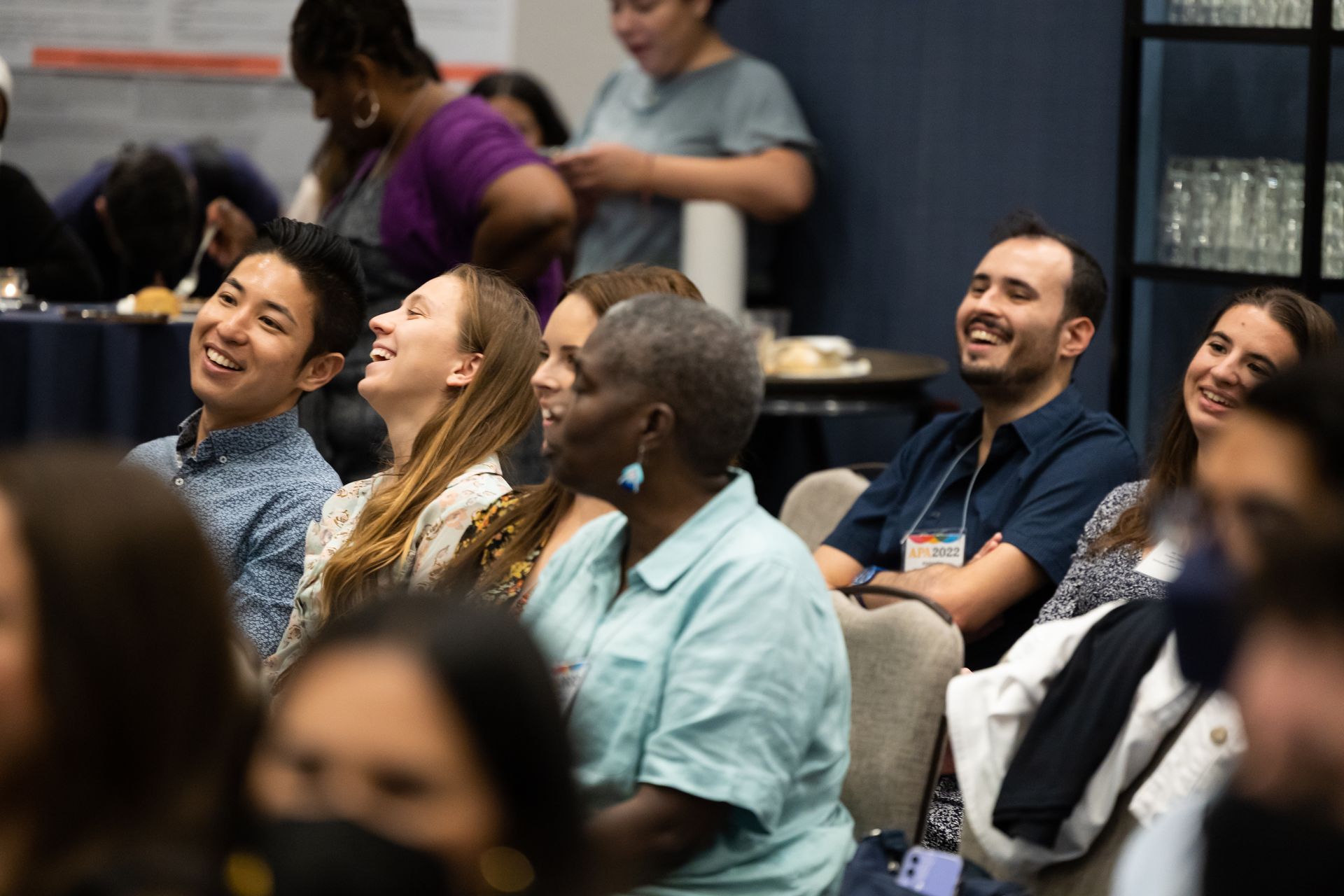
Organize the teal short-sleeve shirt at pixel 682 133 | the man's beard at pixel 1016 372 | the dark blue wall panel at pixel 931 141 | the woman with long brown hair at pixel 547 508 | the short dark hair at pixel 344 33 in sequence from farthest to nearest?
the teal short-sleeve shirt at pixel 682 133, the dark blue wall panel at pixel 931 141, the short dark hair at pixel 344 33, the man's beard at pixel 1016 372, the woman with long brown hair at pixel 547 508

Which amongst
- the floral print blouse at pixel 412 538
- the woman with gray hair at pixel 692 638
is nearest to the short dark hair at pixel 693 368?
the woman with gray hair at pixel 692 638

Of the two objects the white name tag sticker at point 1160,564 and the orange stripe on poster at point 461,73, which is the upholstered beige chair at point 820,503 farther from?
the orange stripe on poster at point 461,73

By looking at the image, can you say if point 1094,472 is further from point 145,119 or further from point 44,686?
point 145,119

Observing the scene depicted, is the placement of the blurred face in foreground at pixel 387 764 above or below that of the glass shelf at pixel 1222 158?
below

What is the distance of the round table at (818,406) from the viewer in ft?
14.7

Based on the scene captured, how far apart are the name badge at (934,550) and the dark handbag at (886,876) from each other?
1.18 m

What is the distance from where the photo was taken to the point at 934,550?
9.87ft

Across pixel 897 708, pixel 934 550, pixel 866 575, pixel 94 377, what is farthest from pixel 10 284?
pixel 897 708

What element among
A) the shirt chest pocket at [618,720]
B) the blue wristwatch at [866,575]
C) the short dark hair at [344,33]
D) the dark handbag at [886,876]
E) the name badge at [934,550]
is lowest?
the dark handbag at [886,876]

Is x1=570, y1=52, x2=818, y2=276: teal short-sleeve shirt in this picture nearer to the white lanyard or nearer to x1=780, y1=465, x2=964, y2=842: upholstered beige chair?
the white lanyard

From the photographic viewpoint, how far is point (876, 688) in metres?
2.14

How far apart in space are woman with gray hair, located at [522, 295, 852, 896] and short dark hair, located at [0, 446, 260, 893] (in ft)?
2.26

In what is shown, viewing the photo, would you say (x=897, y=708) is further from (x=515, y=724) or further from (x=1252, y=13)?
(x=1252, y=13)

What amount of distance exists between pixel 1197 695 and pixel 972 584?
1.02 metres
